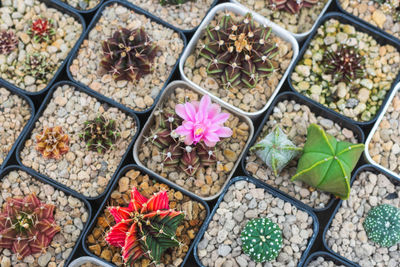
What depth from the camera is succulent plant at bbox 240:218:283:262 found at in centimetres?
241

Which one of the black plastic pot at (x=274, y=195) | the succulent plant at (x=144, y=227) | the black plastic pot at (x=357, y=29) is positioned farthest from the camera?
the black plastic pot at (x=357, y=29)

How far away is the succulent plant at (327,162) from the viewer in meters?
2.36

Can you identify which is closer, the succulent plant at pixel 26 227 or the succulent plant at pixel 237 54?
the succulent plant at pixel 26 227

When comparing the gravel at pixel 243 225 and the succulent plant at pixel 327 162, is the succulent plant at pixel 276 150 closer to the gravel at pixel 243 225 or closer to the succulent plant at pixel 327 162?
the succulent plant at pixel 327 162

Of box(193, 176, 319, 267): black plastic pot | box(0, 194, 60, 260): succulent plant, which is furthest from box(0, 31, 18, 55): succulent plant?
box(193, 176, 319, 267): black plastic pot

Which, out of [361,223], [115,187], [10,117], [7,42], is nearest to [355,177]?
[361,223]

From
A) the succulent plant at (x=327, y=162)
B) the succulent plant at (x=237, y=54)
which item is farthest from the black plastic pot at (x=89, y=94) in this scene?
the succulent plant at (x=327, y=162)

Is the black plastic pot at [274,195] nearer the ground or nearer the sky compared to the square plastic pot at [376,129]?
nearer the ground

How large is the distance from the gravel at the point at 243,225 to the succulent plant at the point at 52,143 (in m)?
0.99

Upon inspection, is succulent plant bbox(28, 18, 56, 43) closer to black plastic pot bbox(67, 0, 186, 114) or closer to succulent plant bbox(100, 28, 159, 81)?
black plastic pot bbox(67, 0, 186, 114)

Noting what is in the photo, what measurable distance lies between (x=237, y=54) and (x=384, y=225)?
1.30 meters

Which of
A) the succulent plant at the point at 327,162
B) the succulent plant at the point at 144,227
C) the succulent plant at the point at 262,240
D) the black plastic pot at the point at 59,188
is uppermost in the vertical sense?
the succulent plant at the point at 327,162

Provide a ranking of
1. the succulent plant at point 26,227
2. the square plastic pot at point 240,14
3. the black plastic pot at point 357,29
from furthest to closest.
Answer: the black plastic pot at point 357,29
the square plastic pot at point 240,14
the succulent plant at point 26,227

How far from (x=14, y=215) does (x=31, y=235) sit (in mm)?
145
